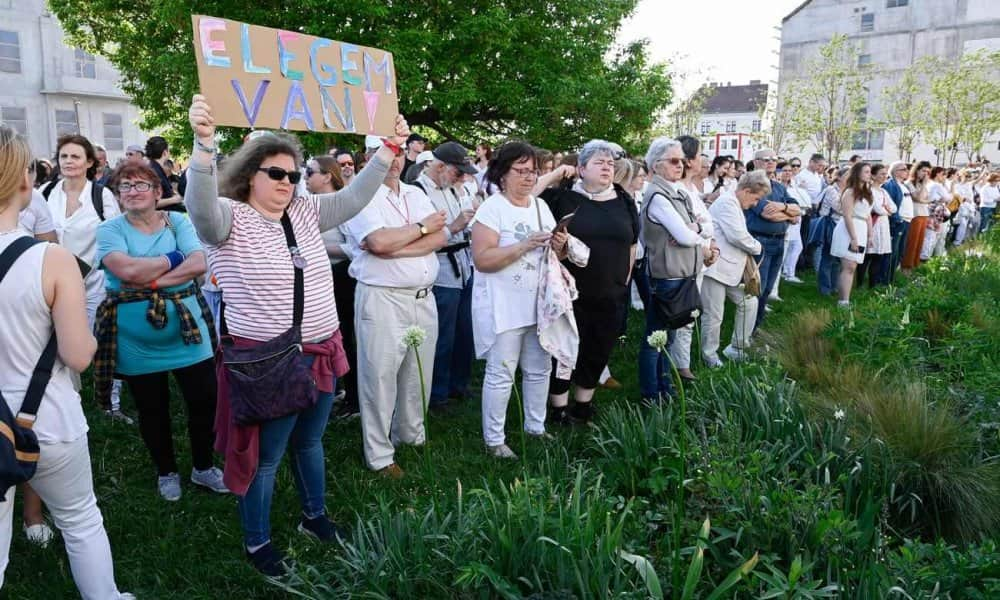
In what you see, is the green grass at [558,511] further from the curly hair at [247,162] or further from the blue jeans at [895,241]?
the blue jeans at [895,241]

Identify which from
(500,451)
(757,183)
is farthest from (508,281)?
(757,183)

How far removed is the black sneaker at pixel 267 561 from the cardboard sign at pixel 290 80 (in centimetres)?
195

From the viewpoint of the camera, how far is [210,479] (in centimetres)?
432

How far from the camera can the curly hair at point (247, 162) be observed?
3148 mm

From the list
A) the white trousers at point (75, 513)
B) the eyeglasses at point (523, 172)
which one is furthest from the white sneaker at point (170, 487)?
the eyeglasses at point (523, 172)

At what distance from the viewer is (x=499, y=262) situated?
14.9 ft

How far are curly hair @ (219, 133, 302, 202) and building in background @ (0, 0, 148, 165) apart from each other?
1369 inches

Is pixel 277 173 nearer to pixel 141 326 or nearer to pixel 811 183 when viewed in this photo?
pixel 141 326

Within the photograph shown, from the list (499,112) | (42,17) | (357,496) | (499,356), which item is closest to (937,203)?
(499,112)

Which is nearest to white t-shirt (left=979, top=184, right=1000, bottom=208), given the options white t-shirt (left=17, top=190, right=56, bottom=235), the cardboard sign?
the cardboard sign

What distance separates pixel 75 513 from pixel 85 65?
131ft

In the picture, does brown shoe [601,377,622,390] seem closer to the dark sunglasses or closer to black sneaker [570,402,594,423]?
black sneaker [570,402,594,423]

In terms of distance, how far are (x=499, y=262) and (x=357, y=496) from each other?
5.35 feet

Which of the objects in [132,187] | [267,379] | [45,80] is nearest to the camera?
[267,379]
